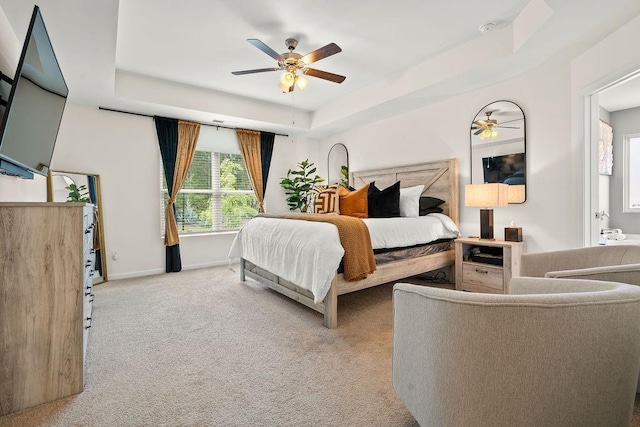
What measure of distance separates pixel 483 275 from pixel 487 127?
1.71 metres

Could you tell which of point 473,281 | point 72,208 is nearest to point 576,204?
point 473,281

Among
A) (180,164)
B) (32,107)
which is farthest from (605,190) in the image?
(180,164)

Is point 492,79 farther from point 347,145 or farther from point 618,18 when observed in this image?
point 347,145

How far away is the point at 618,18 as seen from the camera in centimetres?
221

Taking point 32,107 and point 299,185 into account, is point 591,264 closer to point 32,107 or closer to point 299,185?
point 32,107

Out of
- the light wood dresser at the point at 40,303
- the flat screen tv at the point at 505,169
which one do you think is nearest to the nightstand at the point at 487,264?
the flat screen tv at the point at 505,169

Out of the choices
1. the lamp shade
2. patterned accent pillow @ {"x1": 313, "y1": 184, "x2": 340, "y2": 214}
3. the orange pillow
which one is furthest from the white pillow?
patterned accent pillow @ {"x1": 313, "y1": 184, "x2": 340, "y2": 214}

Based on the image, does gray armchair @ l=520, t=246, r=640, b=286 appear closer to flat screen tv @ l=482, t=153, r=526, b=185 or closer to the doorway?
the doorway

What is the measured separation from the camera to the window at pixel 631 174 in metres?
3.44

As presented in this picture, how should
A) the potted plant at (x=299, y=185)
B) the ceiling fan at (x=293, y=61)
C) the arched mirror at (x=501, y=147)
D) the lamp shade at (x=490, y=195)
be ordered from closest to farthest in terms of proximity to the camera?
the ceiling fan at (x=293, y=61) → the lamp shade at (x=490, y=195) → the arched mirror at (x=501, y=147) → the potted plant at (x=299, y=185)

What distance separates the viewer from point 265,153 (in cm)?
555

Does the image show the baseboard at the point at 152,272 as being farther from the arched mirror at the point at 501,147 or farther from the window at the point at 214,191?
the arched mirror at the point at 501,147

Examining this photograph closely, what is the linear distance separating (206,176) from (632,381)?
5126 mm

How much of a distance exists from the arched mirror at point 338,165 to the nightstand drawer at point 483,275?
8.72 feet
